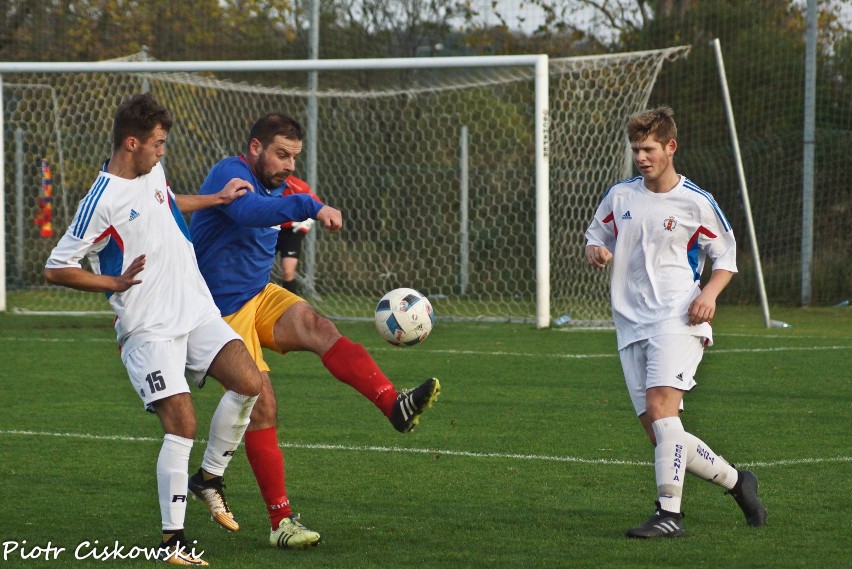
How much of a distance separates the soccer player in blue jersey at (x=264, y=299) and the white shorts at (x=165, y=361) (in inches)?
19.4

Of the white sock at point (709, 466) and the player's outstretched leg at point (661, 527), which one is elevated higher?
the white sock at point (709, 466)

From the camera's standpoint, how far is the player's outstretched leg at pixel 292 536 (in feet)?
16.6

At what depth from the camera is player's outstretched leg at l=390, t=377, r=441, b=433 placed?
17.2ft

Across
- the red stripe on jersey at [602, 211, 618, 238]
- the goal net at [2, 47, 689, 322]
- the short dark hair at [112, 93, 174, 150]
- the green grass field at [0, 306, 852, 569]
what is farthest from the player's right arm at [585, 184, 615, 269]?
the goal net at [2, 47, 689, 322]

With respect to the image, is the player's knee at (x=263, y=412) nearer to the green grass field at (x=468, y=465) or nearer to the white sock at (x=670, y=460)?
the green grass field at (x=468, y=465)

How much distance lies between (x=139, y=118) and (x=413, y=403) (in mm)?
1565

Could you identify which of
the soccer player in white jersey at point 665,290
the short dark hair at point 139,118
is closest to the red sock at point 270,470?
the short dark hair at point 139,118

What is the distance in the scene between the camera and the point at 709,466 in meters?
5.35

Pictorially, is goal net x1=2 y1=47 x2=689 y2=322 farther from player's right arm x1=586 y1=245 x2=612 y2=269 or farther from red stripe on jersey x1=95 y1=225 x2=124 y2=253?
red stripe on jersey x1=95 y1=225 x2=124 y2=253

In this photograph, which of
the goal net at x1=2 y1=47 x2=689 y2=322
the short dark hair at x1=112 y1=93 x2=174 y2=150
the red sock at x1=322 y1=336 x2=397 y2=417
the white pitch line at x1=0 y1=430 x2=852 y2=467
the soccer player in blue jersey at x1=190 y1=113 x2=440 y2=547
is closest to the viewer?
the short dark hair at x1=112 y1=93 x2=174 y2=150

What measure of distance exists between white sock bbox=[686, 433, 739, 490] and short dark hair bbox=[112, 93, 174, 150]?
2.46 meters

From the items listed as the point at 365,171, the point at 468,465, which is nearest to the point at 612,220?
the point at 468,465

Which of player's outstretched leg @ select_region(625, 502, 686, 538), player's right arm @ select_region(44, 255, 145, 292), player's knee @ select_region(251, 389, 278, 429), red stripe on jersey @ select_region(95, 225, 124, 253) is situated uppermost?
red stripe on jersey @ select_region(95, 225, 124, 253)

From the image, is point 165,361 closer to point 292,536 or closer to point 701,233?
point 292,536
